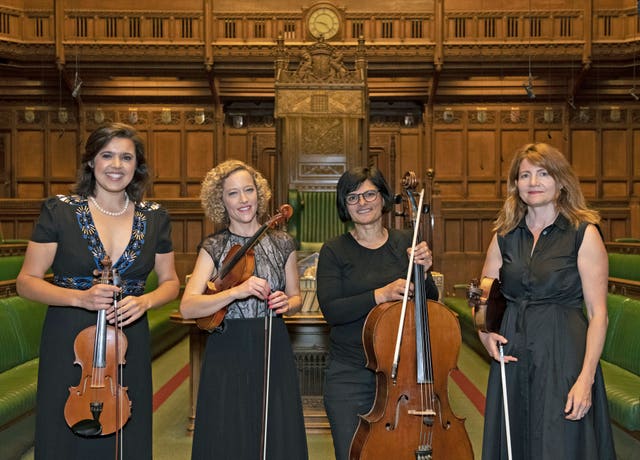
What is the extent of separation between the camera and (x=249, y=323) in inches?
90.1

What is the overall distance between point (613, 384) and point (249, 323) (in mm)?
2228

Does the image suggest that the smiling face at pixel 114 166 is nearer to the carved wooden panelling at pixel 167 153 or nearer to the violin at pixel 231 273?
the violin at pixel 231 273

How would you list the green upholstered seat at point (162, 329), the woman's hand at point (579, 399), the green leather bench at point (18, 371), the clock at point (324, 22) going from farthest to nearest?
1. the clock at point (324, 22)
2. the green upholstered seat at point (162, 329)
3. the green leather bench at point (18, 371)
4. the woman's hand at point (579, 399)

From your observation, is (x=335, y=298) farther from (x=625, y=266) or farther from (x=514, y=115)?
(x=514, y=115)

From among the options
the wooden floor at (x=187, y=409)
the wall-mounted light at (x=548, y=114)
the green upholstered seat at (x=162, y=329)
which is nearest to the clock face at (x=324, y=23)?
the wall-mounted light at (x=548, y=114)

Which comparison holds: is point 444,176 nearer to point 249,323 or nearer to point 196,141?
point 196,141

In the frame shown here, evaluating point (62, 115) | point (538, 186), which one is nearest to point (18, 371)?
point (538, 186)

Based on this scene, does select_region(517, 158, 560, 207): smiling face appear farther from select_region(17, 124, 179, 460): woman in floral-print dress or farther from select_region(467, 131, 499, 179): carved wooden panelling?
select_region(467, 131, 499, 179): carved wooden panelling

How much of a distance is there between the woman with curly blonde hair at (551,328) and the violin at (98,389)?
1.08 metres

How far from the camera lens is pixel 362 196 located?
2.39 meters

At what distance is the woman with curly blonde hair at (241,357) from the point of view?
2232 mm

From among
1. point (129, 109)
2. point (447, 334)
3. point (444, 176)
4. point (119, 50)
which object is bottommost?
point (447, 334)

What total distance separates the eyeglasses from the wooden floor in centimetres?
191

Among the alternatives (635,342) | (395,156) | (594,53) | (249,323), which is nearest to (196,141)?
(395,156)
